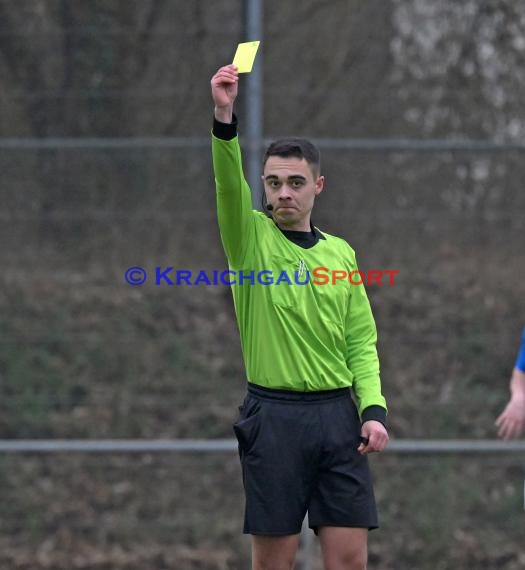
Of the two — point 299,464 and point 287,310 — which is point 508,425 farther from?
point 287,310

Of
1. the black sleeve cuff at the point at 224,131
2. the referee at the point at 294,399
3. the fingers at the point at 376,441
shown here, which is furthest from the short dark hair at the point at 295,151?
the fingers at the point at 376,441

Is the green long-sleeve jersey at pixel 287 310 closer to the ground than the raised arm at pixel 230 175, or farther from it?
closer to the ground

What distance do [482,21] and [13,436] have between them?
11.1ft

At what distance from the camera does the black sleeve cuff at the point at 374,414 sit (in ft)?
14.3

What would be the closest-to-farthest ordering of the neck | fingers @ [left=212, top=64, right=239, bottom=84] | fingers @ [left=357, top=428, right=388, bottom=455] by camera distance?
fingers @ [left=212, top=64, right=239, bottom=84], fingers @ [left=357, top=428, right=388, bottom=455], the neck

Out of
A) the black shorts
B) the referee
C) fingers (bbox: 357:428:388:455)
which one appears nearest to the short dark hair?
the referee

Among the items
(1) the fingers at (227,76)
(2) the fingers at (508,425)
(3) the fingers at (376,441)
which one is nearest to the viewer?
(1) the fingers at (227,76)

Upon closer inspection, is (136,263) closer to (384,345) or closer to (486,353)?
(384,345)

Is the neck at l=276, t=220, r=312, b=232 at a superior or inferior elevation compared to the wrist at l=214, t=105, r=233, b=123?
inferior

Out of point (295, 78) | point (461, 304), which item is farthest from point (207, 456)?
point (295, 78)

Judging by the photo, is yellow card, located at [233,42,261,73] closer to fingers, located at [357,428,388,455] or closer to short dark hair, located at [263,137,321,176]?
short dark hair, located at [263,137,321,176]

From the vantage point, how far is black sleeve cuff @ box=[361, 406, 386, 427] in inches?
172

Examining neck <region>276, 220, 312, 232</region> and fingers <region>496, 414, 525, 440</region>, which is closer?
neck <region>276, 220, 312, 232</region>

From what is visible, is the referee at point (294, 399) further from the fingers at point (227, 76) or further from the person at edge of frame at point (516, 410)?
the person at edge of frame at point (516, 410)
